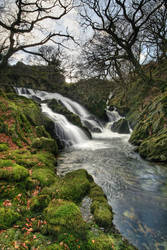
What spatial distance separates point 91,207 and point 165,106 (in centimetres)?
824

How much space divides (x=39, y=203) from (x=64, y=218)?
0.82 meters

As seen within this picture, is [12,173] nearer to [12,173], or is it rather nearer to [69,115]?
[12,173]

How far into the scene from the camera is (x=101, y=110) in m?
23.8

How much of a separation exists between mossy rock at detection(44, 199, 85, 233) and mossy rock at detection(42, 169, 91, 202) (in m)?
0.58

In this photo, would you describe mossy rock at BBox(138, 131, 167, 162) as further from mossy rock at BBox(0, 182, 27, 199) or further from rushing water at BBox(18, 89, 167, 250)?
mossy rock at BBox(0, 182, 27, 199)

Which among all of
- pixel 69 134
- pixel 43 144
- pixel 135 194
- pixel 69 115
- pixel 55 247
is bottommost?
pixel 135 194

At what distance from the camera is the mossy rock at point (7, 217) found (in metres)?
2.30

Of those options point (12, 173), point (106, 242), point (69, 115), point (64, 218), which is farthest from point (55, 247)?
point (69, 115)

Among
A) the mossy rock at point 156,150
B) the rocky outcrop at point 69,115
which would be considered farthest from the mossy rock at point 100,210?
the rocky outcrop at point 69,115

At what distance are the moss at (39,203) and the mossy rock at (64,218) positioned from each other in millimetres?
202

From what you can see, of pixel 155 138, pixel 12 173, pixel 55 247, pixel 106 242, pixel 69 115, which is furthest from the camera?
pixel 69 115

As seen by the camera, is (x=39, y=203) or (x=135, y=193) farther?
(x=135, y=193)

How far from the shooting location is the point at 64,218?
8.02ft

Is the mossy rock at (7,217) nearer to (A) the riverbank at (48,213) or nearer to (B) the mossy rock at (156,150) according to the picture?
(A) the riverbank at (48,213)
